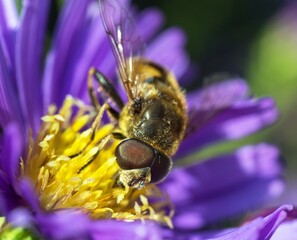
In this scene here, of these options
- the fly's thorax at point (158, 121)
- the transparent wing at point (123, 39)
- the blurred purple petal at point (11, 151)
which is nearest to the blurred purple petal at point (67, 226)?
the blurred purple petal at point (11, 151)

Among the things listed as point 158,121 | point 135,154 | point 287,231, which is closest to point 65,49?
point 158,121

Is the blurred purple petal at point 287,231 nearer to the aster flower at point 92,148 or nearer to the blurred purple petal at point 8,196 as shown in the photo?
the aster flower at point 92,148

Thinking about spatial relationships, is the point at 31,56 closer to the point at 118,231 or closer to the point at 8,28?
the point at 8,28

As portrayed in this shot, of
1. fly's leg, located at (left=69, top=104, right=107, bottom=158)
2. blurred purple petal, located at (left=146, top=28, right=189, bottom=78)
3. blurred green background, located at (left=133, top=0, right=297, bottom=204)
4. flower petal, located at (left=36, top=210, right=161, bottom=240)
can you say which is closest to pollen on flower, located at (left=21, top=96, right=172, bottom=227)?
fly's leg, located at (left=69, top=104, right=107, bottom=158)

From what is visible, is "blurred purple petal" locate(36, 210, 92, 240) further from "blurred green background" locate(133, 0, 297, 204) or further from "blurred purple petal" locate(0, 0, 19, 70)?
"blurred green background" locate(133, 0, 297, 204)

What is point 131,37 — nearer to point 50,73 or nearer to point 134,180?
point 50,73
